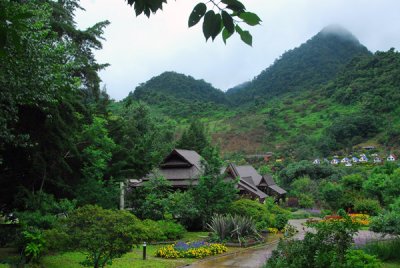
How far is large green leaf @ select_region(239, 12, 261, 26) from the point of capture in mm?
1838

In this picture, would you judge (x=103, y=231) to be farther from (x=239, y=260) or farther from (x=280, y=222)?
(x=280, y=222)

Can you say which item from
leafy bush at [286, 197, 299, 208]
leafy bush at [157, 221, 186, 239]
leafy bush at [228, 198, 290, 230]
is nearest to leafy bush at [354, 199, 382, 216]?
leafy bush at [228, 198, 290, 230]

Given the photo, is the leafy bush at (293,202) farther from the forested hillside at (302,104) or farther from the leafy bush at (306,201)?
the forested hillside at (302,104)

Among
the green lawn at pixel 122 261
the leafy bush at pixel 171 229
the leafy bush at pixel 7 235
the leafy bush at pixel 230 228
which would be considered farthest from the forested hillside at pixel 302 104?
the leafy bush at pixel 7 235

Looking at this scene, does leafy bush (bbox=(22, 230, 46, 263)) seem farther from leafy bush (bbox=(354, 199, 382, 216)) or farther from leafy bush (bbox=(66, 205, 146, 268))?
leafy bush (bbox=(354, 199, 382, 216))

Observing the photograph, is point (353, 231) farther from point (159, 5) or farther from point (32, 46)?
point (32, 46)

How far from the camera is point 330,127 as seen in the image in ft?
230

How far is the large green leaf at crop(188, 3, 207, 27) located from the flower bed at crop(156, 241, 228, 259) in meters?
12.4

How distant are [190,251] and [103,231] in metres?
5.47

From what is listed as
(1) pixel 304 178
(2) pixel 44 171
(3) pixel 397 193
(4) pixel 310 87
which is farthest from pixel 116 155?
(4) pixel 310 87

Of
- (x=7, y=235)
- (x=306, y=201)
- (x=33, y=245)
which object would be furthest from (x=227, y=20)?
(x=306, y=201)

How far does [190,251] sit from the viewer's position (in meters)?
13.7

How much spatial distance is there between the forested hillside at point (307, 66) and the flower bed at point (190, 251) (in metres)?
93.0

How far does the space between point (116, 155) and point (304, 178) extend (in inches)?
1092
